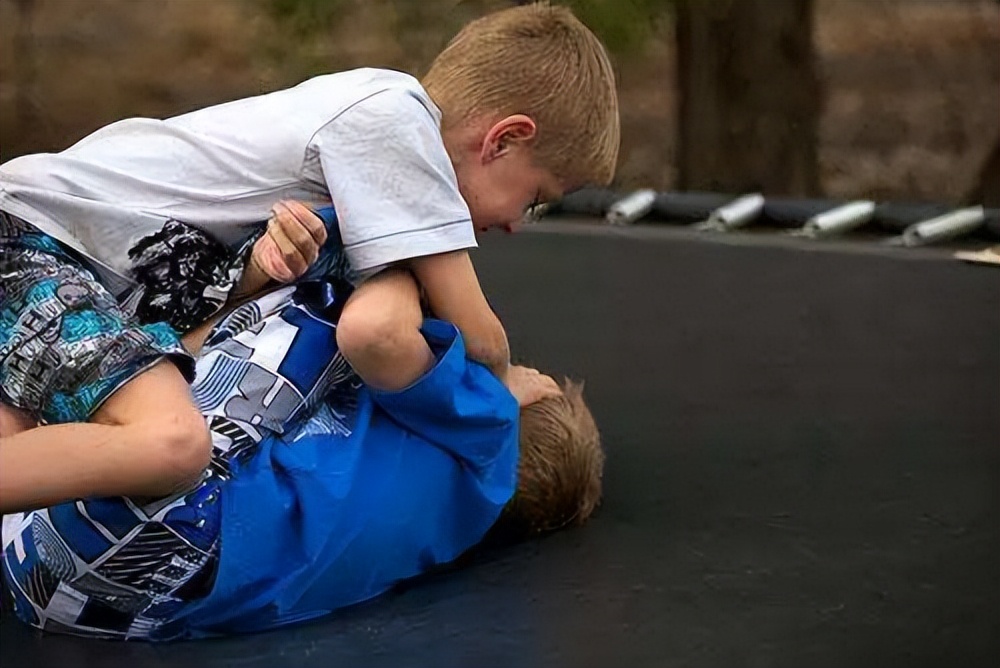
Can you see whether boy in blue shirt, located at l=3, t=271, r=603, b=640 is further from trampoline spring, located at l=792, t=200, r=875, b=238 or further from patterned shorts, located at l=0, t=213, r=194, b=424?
trampoline spring, located at l=792, t=200, r=875, b=238

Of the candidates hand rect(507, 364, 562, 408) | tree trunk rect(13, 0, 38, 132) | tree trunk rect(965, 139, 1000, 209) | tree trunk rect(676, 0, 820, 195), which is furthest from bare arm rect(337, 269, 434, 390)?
tree trunk rect(13, 0, 38, 132)

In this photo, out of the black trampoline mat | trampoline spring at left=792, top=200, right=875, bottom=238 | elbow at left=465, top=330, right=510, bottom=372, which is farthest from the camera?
trampoline spring at left=792, top=200, right=875, bottom=238

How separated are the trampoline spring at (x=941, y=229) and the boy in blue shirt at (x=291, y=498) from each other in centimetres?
197

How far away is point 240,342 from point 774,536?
59cm

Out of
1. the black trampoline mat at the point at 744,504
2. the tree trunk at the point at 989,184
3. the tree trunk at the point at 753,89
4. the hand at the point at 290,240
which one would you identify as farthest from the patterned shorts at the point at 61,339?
the tree trunk at the point at 989,184

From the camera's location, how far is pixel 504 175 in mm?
1446

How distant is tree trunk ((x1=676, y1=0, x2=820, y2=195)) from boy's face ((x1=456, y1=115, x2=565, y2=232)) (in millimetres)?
2872

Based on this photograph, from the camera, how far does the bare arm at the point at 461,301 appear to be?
1335mm

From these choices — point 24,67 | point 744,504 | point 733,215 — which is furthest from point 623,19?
point 744,504

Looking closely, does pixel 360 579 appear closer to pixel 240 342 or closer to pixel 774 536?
pixel 240 342

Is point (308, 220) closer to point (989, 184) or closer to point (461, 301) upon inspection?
point (461, 301)

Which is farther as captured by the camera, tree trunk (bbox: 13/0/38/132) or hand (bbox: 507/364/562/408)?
tree trunk (bbox: 13/0/38/132)

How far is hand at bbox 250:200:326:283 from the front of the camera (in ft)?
4.27

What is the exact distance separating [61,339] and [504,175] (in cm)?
45
